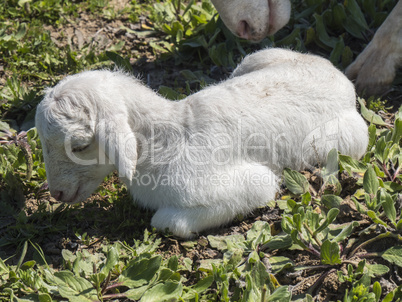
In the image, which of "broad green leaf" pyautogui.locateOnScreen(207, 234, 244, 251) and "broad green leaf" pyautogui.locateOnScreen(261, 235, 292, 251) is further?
"broad green leaf" pyautogui.locateOnScreen(207, 234, 244, 251)

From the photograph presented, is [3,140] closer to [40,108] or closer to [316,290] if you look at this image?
[40,108]

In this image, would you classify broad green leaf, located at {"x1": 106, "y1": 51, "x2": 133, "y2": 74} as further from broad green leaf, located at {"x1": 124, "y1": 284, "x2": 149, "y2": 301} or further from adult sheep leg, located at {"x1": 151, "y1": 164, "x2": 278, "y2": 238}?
broad green leaf, located at {"x1": 124, "y1": 284, "x2": 149, "y2": 301}

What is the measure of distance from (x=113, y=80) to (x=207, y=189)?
1.02m

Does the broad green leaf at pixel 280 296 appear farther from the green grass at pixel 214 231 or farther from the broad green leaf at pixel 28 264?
the broad green leaf at pixel 28 264

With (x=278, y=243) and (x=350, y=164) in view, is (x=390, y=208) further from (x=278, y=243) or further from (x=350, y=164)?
(x=278, y=243)

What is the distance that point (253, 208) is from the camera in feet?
13.9

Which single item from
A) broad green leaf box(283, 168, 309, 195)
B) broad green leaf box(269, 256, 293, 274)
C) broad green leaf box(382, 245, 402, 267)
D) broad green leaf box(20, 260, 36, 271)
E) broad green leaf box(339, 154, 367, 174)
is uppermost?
broad green leaf box(339, 154, 367, 174)

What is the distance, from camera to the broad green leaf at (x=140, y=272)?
367 cm

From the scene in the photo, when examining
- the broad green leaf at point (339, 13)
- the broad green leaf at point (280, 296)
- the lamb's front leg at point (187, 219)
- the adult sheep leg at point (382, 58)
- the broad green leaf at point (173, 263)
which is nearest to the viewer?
the broad green leaf at point (280, 296)

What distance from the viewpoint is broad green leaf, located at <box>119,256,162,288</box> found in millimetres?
3668

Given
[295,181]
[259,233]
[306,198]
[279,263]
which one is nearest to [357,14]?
[295,181]

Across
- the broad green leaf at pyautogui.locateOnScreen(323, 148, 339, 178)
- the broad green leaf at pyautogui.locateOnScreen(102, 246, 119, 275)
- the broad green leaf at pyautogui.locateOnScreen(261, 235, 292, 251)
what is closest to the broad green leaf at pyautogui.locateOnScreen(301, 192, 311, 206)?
the broad green leaf at pyautogui.locateOnScreen(261, 235, 292, 251)

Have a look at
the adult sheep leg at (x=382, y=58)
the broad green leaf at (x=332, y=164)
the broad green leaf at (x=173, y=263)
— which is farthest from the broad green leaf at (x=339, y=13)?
the broad green leaf at (x=173, y=263)

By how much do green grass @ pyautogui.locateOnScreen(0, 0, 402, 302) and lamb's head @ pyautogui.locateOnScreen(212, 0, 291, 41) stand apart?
2.15 feet
